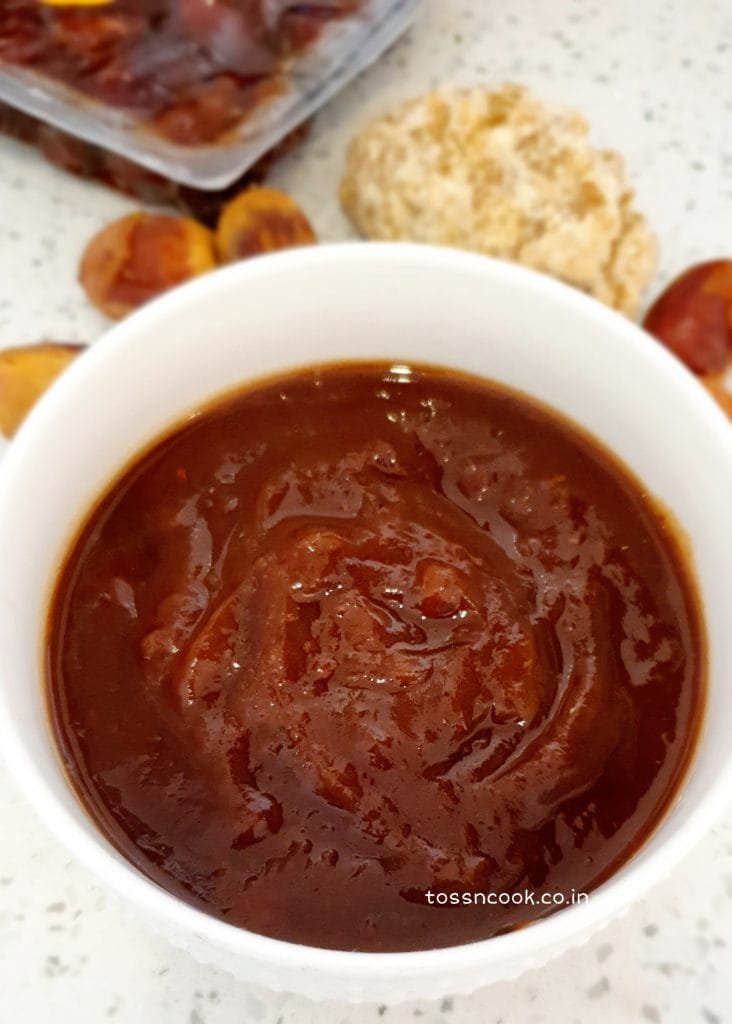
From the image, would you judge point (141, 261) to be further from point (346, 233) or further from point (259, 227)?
point (346, 233)

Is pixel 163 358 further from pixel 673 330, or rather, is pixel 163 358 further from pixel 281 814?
pixel 673 330

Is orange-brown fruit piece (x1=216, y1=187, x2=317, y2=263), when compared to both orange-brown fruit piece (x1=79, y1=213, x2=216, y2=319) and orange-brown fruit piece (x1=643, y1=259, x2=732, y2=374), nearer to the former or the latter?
orange-brown fruit piece (x1=79, y1=213, x2=216, y2=319)

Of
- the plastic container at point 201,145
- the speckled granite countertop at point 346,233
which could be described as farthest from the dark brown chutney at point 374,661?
the plastic container at point 201,145

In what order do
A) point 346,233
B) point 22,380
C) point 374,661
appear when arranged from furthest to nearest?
point 346,233
point 22,380
point 374,661

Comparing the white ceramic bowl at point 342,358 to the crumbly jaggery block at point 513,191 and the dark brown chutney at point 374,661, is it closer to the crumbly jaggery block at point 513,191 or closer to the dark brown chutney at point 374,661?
the dark brown chutney at point 374,661

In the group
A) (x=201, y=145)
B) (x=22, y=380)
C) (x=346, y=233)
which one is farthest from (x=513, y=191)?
(x=22, y=380)

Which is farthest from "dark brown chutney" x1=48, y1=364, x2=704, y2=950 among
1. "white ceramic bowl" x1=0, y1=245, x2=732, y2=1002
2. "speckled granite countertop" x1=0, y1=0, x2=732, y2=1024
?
"speckled granite countertop" x1=0, y1=0, x2=732, y2=1024
